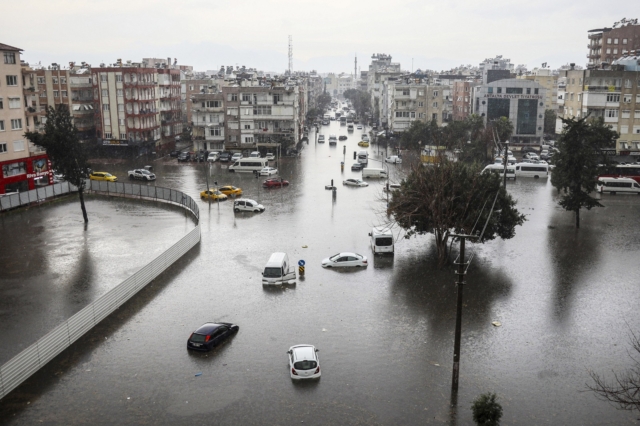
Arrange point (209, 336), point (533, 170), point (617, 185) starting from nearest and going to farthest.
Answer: point (209, 336) → point (617, 185) → point (533, 170)

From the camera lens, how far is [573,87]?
78.2 metres

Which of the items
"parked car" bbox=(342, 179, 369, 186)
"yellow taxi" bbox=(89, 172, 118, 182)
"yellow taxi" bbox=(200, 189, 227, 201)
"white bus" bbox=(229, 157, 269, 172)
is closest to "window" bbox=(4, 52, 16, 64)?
"yellow taxi" bbox=(89, 172, 118, 182)

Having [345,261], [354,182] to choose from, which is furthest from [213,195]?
[345,261]

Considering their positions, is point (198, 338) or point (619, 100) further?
point (619, 100)

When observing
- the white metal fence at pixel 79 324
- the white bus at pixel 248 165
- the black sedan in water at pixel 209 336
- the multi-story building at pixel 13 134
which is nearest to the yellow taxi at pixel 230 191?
the white bus at pixel 248 165

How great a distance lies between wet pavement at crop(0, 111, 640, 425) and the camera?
18297 mm

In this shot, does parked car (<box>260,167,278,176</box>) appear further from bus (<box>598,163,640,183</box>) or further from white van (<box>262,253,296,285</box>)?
white van (<box>262,253,296,285</box>)

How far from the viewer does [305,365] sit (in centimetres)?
1994

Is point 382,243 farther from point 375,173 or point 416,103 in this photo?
point 416,103

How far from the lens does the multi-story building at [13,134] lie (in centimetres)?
4981

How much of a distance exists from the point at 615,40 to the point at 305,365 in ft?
371

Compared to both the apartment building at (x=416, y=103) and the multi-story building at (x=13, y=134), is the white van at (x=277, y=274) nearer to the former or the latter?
the multi-story building at (x=13, y=134)

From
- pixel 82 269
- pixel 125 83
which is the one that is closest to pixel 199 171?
pixel 125 83

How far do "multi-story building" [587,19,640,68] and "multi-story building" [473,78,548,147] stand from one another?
2681cm
